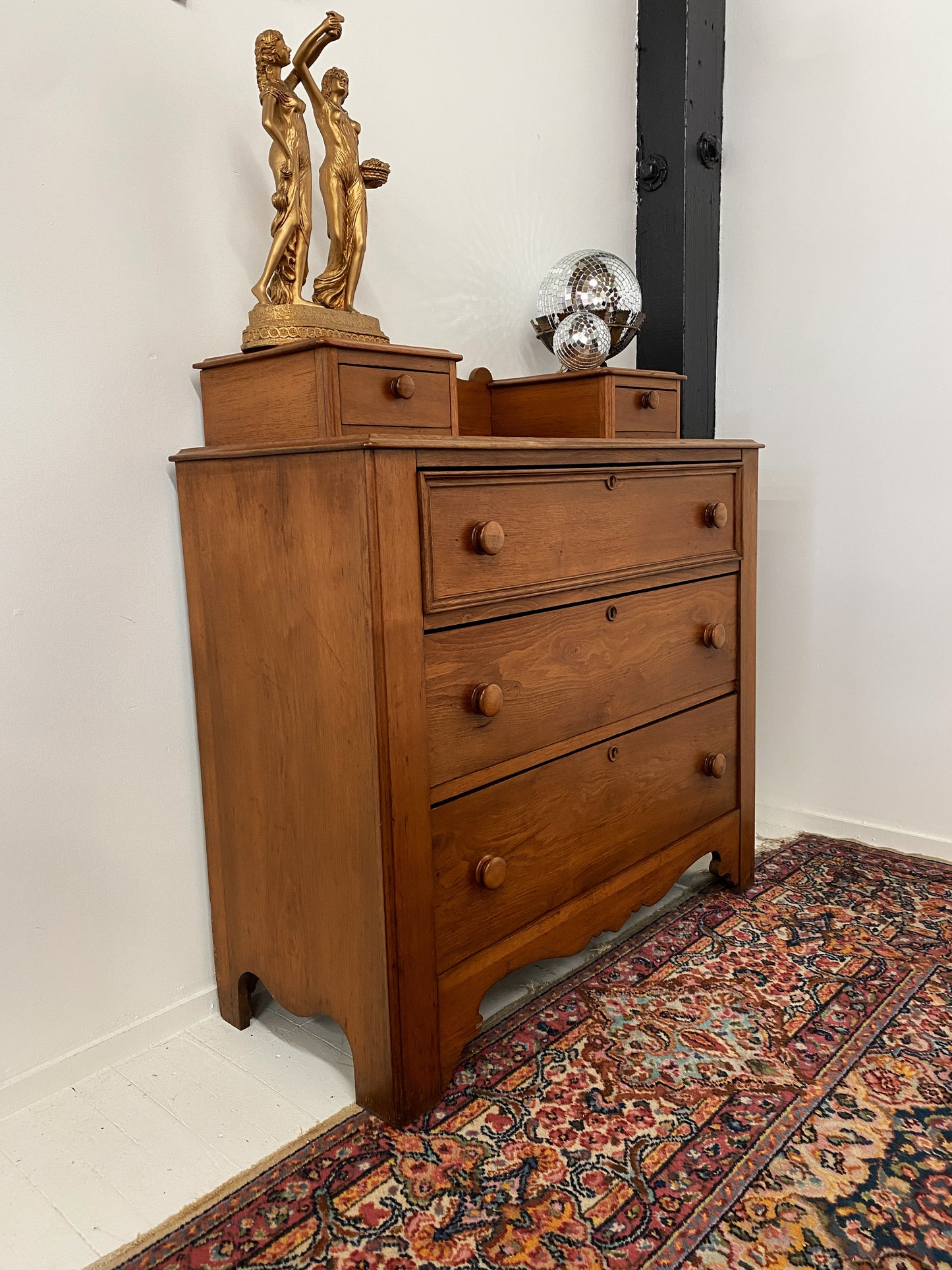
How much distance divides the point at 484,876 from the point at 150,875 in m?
0.59

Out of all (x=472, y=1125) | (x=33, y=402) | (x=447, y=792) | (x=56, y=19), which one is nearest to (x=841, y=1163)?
(x=472, y=1125)

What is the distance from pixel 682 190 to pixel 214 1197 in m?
2.32

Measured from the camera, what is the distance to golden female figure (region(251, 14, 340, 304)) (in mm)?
1531

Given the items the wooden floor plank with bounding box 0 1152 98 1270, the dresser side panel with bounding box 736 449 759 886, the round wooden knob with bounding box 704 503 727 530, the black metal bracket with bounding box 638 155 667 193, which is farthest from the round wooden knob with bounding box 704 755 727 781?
the black metal bracket with bounding box 638 155 667 193

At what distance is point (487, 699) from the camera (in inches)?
56.5

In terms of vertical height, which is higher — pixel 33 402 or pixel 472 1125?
pixel 33 402

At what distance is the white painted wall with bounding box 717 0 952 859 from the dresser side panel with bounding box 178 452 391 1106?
1.49 m

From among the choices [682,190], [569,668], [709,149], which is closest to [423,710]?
[569,668]

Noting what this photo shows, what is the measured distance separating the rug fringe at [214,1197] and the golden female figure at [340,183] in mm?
1269

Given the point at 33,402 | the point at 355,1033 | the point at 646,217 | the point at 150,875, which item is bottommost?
the point at 355,1033

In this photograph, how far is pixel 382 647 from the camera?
1300 millimetres

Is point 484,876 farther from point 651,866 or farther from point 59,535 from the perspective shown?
point 59,535

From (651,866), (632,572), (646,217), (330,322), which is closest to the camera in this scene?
(330,322)

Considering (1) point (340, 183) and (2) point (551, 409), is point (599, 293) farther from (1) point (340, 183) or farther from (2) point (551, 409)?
(1) point (340, 183)
